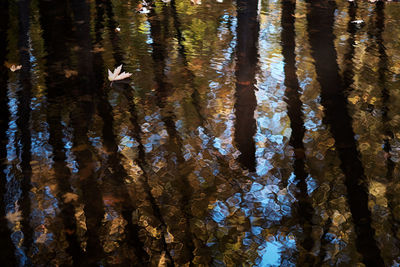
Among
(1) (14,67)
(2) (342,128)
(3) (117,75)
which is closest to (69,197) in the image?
(3) (117,75)

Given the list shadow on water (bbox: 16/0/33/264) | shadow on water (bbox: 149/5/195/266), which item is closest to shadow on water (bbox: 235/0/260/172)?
shadow on water (bbox: 149/5/195/266)

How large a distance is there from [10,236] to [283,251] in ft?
4.11

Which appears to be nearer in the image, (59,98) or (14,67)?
(59,98)

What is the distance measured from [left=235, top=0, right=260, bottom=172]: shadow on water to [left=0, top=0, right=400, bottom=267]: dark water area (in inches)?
0.6

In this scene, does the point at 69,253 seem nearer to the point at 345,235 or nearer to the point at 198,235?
the point at 198,235

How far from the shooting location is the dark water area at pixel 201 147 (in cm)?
178

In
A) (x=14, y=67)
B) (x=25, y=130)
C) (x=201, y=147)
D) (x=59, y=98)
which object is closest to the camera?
(x=201, y=147)

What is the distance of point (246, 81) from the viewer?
10.8 feet

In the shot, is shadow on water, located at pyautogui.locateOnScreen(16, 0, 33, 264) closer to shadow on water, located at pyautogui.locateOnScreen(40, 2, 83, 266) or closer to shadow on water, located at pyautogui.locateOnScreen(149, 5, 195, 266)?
shadow on water, located at pyautogui.locateOnScreen(40, 2, 83, 266)

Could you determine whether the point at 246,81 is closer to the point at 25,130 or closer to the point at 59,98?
the point at 59,98

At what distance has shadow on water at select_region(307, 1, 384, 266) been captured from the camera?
1.79 m

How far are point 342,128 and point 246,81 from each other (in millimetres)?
962

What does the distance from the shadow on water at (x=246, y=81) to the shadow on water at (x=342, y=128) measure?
21.4 inches

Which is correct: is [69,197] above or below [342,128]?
above
